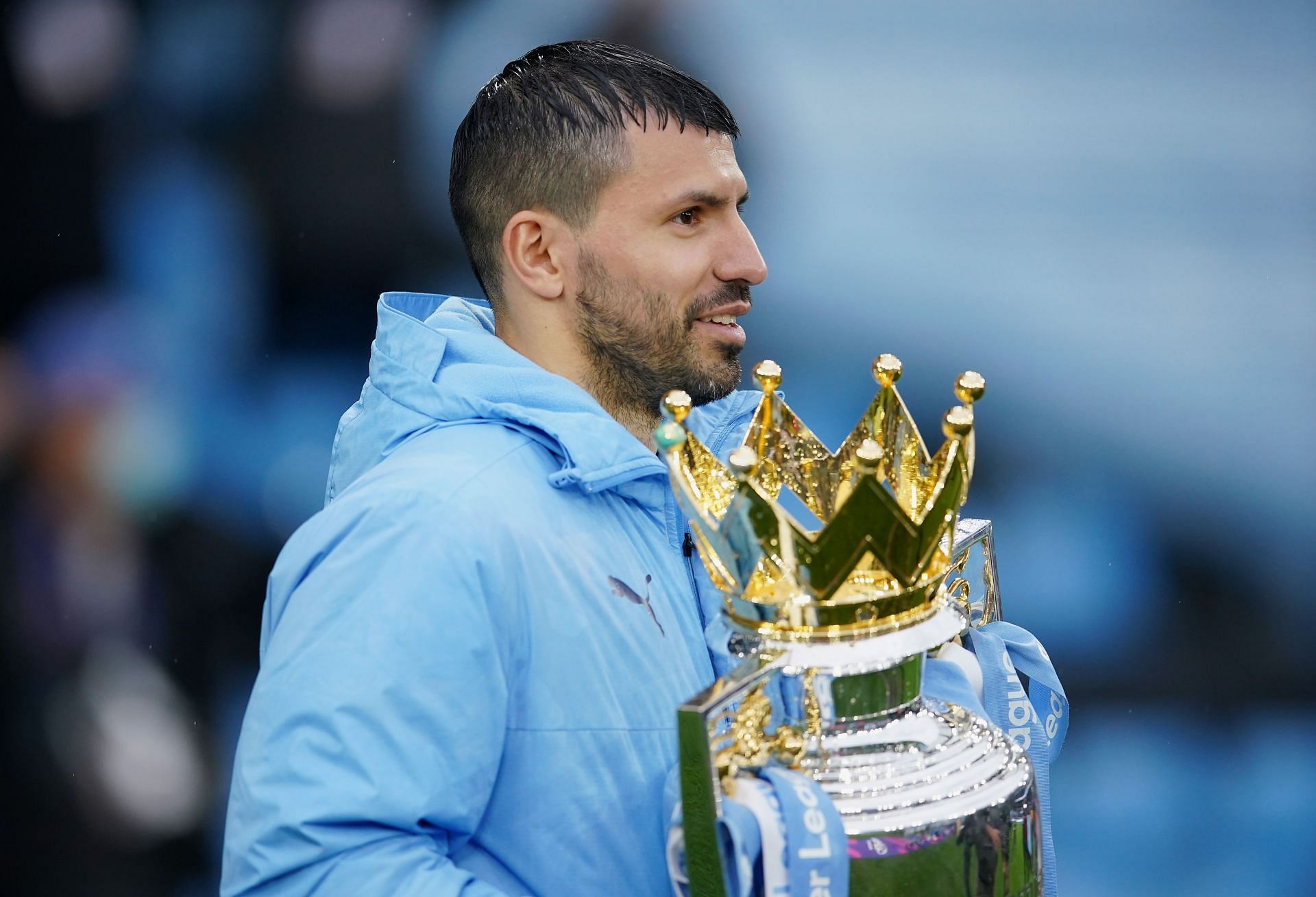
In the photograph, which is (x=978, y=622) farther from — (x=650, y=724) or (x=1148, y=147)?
(x=1148, y=147)

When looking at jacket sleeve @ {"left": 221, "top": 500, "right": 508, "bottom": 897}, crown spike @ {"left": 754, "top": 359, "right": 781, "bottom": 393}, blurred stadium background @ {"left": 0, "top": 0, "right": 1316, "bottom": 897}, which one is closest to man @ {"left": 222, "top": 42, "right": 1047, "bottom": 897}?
jacket sleeve @ {"left": 221, "top": 500, "right": 508, "bottom": 897}

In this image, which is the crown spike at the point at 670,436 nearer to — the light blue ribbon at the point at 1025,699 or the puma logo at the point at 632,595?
the puma logo at the point at 632,595

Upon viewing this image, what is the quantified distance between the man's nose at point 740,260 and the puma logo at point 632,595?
0.29 meters

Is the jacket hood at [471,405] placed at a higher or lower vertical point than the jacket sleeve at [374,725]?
higher

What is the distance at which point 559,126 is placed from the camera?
4.08 ft

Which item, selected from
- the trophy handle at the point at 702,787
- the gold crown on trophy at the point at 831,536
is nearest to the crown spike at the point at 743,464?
the gold crown on trophy at the point at 831,536

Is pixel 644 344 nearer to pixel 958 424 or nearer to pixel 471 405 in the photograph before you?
pixel 471 405

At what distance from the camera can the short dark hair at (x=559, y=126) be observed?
4.01 ft

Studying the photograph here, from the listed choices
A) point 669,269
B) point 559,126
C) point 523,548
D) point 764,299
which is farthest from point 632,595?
point 764,299

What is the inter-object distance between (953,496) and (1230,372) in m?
1.26

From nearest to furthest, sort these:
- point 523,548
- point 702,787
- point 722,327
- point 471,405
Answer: point 702,787 → point 523,548 → point 471,405 → point 722,327

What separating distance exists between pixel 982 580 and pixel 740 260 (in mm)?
357

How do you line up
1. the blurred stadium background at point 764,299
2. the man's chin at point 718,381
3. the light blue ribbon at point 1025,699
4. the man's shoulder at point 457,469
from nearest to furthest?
the man's shoulder at point 457,469, the light blue ribbon at point 1025,699, the man's chin at point 718,381, the blurred stadium background at point 764,299

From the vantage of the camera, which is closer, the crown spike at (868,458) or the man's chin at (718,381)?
the crown spike at (868,458)
